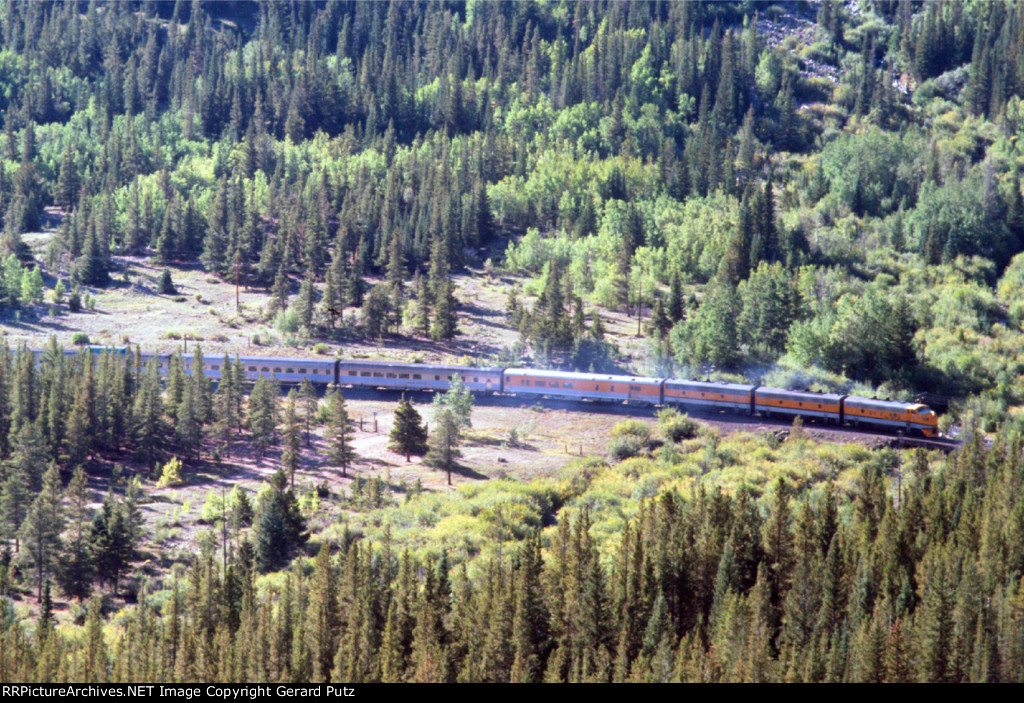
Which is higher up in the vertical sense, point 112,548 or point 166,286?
point 166,286

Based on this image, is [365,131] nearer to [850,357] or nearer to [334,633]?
[850,357]

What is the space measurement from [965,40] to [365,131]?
273ft

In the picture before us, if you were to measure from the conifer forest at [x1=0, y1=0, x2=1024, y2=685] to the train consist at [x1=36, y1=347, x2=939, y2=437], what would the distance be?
0.77m

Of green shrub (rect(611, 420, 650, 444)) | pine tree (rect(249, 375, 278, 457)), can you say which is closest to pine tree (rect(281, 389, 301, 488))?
pine tree (rect(249, 375, 278, 457))

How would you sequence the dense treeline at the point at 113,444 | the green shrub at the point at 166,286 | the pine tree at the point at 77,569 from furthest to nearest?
the green shrub at the point at 166,286 < the dense treeline at the point at 113,444 < the pine tree at the point at 77,569

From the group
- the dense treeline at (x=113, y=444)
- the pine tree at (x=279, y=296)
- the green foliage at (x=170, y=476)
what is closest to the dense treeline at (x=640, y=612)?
the dense treeline at (x=113, y=444)

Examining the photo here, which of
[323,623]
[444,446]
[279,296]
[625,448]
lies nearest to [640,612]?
[323,623]

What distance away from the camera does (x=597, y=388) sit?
81.3m

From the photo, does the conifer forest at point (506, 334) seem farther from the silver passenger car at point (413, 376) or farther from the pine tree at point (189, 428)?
the silver passenger car at point (413, 376)

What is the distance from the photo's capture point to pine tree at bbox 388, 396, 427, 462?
241 ft

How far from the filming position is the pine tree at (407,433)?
73375 millimetres

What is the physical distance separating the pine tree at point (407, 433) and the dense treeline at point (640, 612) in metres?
19.3

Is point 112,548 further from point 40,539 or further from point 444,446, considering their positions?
point 444,446

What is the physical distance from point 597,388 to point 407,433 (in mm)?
15160
